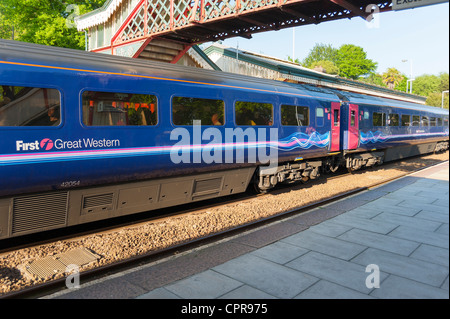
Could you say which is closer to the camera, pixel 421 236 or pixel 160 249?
pixel 160 249

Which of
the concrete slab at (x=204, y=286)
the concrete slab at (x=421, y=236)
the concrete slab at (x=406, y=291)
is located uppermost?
the concrete slab at (x=421, y=236)

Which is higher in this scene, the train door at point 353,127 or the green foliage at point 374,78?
the green foliage at point 374,78

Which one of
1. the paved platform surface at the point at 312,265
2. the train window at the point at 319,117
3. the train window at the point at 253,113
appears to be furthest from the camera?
the train window at the point at 319,117

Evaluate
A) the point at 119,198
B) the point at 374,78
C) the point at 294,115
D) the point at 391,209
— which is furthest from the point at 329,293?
the point at 374,78

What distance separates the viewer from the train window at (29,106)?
476 centimetres

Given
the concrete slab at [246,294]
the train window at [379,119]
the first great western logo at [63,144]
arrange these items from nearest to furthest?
1. the concrete slab at [246,294]
2. the first great western logo at [63,144]
3. the train window at [379,119]

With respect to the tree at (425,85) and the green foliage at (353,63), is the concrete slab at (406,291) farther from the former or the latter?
the tree at (425,85)

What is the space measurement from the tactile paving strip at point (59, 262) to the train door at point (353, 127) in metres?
10.3

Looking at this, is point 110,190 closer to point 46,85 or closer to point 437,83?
point 46,85

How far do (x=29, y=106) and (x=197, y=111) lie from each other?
3.17 meters

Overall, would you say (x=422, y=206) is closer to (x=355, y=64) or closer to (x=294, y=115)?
(x=294, y=115)

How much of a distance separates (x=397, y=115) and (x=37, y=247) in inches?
642

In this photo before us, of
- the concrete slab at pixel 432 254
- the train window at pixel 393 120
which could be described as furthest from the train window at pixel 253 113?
the train window at pixel 393 120

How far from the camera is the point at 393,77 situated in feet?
242
